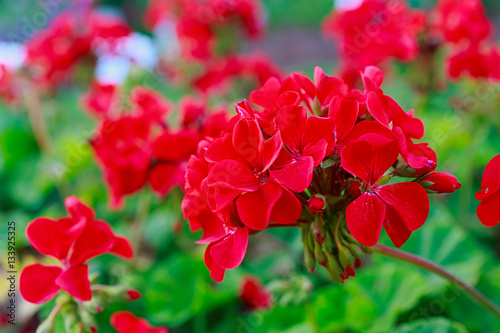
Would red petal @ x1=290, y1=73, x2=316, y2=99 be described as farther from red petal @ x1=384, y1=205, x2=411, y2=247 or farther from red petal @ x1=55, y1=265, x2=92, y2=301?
red petal @ x1=55, y1=265, x2=92, y2=301

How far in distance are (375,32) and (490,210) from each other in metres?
1.01

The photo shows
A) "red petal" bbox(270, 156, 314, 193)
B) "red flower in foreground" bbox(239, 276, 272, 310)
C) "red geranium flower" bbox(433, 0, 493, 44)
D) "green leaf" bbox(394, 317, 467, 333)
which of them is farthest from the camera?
"red geranium flower" bbox(433, 0, 493, 44)

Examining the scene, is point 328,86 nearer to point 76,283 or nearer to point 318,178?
point 318,178

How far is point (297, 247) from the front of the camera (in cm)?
136

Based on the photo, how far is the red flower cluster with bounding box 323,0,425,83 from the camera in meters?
1.39

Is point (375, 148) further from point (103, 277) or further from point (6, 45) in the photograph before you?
point (6, 45)

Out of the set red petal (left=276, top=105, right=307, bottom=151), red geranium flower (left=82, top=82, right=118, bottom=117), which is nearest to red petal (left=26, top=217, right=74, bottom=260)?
red petal (left=276, top=105, right=307, bottom=151)

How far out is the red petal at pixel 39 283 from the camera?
72 cm

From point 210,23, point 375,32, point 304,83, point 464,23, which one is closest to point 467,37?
point 464,23

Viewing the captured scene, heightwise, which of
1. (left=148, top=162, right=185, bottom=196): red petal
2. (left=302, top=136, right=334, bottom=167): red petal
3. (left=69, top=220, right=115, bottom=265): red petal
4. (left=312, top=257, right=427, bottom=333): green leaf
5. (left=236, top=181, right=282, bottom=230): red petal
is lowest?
(left=312, top=257, right=427, bottom=333): green leaf

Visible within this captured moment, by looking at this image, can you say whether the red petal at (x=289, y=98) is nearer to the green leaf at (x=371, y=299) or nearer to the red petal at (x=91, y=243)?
the red petal at (x=91, y=243)

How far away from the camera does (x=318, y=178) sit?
2.07 feet

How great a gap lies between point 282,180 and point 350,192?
99 millimetres

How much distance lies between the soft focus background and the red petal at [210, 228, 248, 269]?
34 cm
